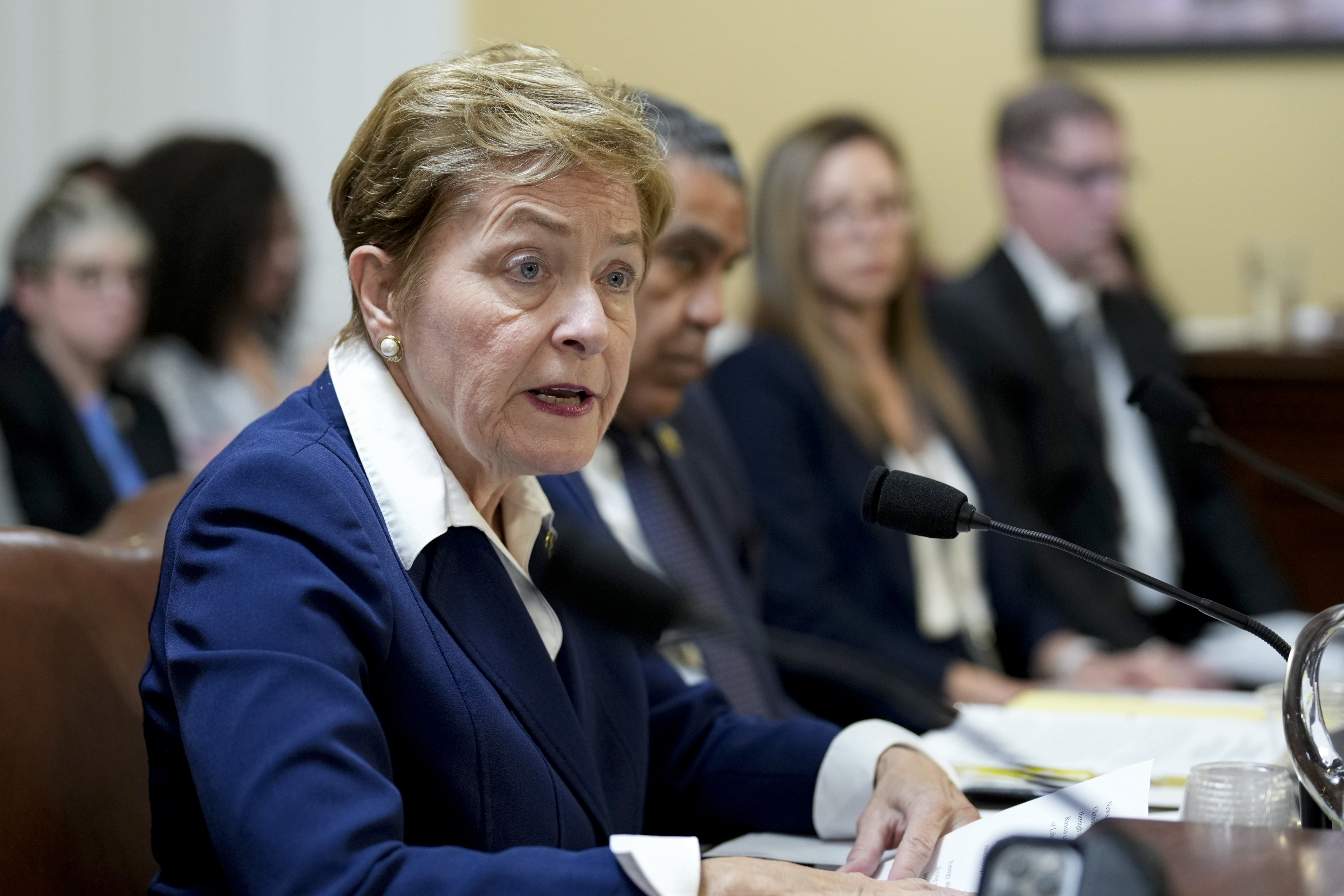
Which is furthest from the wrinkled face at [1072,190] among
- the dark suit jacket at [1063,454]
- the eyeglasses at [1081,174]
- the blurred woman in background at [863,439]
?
the blurred woman in background at [863,439]

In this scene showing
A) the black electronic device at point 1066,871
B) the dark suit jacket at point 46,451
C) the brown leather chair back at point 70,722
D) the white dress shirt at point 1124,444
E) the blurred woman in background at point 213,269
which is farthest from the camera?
the blurred woman in background at point 213,269

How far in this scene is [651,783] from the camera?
126 cm

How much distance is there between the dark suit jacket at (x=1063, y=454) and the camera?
2838 mm

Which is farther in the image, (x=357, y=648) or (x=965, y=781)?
(x=965, y=781)

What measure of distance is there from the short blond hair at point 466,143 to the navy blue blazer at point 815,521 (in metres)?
1.28

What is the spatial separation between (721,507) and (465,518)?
849 millimetres

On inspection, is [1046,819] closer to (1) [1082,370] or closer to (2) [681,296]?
(2) [681,296]

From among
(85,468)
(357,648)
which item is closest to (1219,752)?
(357,648)

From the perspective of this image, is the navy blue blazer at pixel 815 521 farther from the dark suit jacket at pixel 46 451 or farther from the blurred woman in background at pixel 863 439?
the dark suit jacket at pixel 46 451

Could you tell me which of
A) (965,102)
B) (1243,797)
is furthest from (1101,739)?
(965,102)

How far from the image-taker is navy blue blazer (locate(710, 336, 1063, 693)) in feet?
7.36

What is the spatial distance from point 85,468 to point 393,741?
6.92 feet

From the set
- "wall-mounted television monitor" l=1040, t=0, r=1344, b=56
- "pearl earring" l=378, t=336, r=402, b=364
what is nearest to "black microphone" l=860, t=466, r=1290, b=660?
"pearl earring" l=378, t=336, r=402, b=364

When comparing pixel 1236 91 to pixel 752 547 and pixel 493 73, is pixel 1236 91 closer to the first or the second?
pixel 752 547
